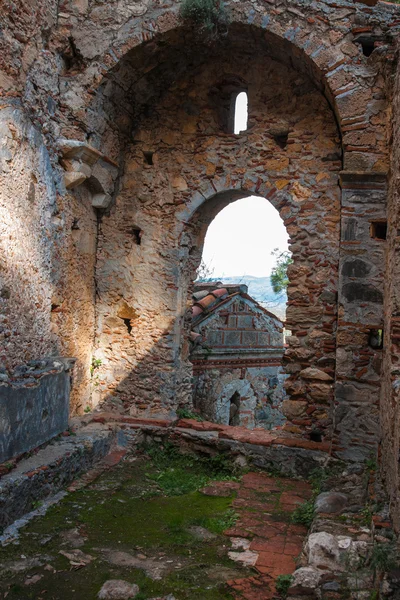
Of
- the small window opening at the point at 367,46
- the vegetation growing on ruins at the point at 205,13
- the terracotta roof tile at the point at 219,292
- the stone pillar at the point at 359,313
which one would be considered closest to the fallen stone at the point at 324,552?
the stone pillar at the point at 359,313

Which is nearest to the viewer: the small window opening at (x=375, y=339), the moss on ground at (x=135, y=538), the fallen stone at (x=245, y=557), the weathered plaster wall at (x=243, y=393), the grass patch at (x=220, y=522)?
the moss on ground at (x=135, y=538)

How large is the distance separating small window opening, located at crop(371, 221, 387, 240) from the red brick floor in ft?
8.65

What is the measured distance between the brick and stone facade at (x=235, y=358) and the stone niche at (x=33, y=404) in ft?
9.75

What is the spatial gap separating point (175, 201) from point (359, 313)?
2684 mm

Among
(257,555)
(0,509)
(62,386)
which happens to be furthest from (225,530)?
(62,386)

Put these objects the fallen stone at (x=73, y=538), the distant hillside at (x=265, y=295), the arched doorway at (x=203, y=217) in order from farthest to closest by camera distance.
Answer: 1. the distant hillside at (x=265, y=295)
2. the arched doorway at (x=203, y=217)
3. the fallen stone at (x=73, y=538)

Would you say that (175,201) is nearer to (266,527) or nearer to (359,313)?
(359,313)

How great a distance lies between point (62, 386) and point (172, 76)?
13.0ft

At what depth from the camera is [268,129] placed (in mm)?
6254

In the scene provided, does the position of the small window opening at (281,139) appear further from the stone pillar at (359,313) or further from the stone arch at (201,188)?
the stone pillar at (359,313)

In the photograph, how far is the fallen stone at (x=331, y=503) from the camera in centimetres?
398

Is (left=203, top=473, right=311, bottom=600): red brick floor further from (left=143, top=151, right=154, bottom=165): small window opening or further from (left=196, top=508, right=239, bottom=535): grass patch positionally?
(left=143, top=151, right=154, bottom=165): small window opening

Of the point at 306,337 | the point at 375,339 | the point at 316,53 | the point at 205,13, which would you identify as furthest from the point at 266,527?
the point at 205,13

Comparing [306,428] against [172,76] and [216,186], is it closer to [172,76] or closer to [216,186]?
[216,186]
